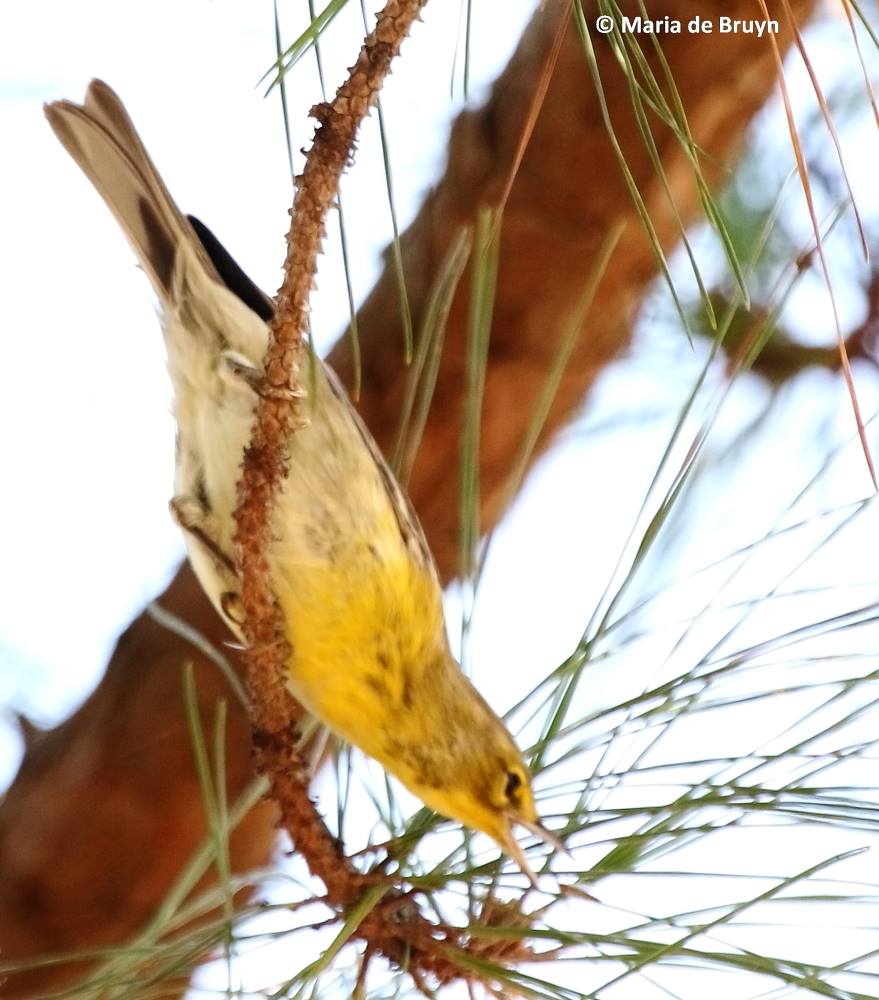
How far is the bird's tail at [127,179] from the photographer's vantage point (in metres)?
1.59

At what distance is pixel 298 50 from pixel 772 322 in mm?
458

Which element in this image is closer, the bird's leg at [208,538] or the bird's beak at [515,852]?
the bird's beak at [515,852]

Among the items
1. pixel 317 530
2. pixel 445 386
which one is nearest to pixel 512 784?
pixel 317 530

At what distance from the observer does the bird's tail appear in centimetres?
159

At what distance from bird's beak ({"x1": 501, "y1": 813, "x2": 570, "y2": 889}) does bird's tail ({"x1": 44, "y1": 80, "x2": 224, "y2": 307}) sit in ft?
2.63

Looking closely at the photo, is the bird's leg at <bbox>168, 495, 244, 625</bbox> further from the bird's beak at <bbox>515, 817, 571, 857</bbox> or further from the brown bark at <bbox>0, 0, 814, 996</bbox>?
the bird's beak at <bbox>515, 817, 571, 857</bbox>

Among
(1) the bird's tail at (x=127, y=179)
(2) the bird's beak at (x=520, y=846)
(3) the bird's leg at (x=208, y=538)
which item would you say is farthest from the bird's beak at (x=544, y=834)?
(1) the bird's tail at (x=127, y=179)

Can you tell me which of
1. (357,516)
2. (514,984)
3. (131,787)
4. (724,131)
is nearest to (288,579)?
(357,516)

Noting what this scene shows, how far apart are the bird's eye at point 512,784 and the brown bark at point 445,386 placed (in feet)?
1.56

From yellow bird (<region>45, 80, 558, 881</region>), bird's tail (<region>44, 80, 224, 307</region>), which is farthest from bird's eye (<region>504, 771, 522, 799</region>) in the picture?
bird's tail (<region>44, 80, 224, 307</region>)

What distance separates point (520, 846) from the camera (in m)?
1.17

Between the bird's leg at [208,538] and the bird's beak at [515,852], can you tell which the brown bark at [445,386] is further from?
the bird's beak at [515,852]

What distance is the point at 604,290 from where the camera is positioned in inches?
67.2

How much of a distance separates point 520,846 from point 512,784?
110mm
